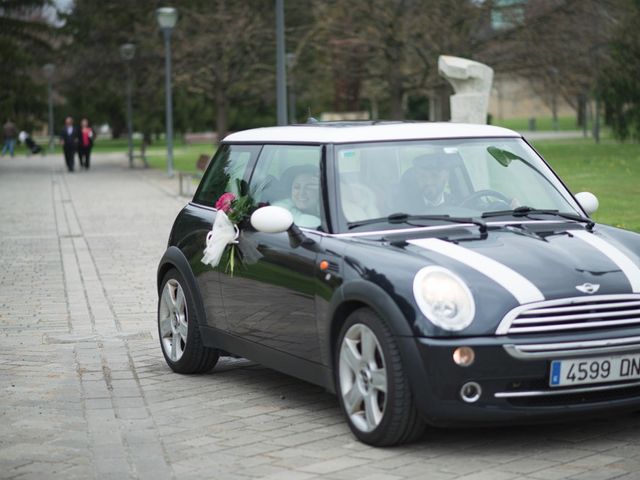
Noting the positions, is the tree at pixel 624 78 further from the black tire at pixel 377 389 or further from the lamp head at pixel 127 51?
the black tire at pixel 377 389

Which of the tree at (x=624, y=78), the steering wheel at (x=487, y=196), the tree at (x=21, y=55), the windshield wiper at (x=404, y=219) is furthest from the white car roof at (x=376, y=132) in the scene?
the tree at (x=21, y=55)

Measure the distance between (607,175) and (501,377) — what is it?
24.7 metres

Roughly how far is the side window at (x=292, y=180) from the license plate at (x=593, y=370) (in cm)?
166

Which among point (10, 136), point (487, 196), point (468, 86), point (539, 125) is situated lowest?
point (539, 125)

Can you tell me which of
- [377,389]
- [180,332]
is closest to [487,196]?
[377,389]

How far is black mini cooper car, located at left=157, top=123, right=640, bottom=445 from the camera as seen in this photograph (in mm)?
5832

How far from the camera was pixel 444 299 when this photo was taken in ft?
19.3

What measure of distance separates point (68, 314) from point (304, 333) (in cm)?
494

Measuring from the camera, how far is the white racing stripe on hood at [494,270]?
19.3 ft

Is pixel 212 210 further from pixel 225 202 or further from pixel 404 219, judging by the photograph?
pixel 404 219

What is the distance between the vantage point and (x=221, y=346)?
7.86 m

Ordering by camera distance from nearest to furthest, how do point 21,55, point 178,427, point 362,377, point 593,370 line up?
point 593,370 < point 362,377 < point 178,427 < point 21,55

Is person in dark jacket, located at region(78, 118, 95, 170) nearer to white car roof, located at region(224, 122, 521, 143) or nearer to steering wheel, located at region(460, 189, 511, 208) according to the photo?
white car roof, located at region(224, 122, 521, 143)

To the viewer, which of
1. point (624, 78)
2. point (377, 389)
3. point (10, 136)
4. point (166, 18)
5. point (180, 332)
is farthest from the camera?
point (10, 136)
